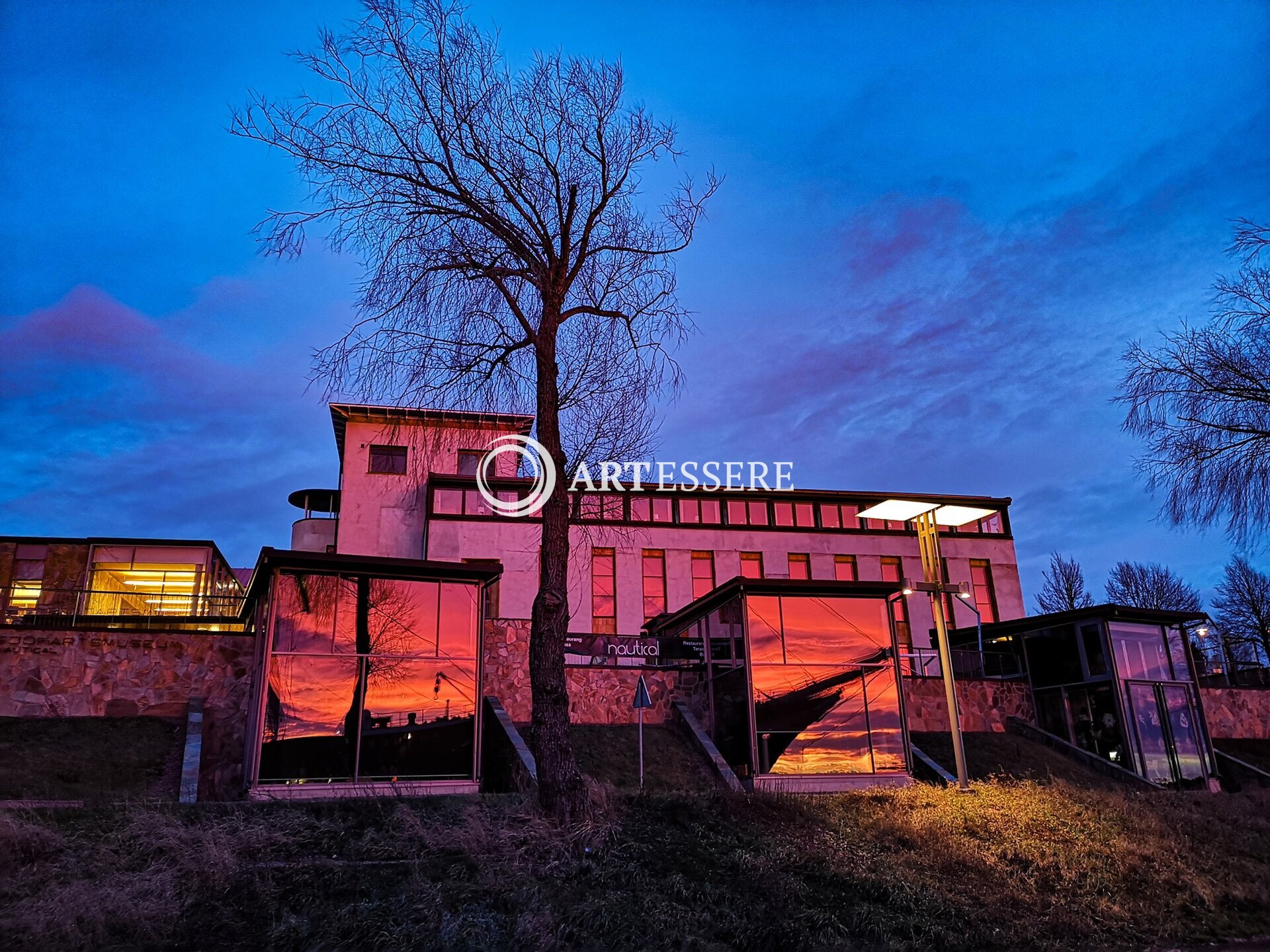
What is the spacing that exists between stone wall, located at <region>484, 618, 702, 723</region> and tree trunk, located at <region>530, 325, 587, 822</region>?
10350mm

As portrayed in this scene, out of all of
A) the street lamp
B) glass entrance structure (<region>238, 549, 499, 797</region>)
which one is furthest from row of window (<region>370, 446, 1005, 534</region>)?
the street lamp

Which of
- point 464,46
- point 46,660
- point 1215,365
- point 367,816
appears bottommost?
point 367,816

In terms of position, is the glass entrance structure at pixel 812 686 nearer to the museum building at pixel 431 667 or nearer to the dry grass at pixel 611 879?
the museum building at pixel 431 667

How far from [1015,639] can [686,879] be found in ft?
65.8

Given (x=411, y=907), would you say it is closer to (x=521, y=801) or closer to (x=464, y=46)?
(x=521, y=801)

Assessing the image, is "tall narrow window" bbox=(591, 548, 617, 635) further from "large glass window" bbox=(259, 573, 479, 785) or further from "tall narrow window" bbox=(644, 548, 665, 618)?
"large glass window" bbox=(259, 573, 479, 785)

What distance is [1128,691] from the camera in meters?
23.2

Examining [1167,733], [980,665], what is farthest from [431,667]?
[1167,733]

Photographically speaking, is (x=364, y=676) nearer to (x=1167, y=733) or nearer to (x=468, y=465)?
(x=1167, y=733)

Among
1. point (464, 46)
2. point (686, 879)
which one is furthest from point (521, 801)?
point (464, 46)

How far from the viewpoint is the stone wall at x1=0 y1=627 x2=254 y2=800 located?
1795 centimetres

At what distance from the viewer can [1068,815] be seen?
13.4m

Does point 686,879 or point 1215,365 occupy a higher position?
point 1215,365

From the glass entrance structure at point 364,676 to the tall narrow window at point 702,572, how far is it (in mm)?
22548
